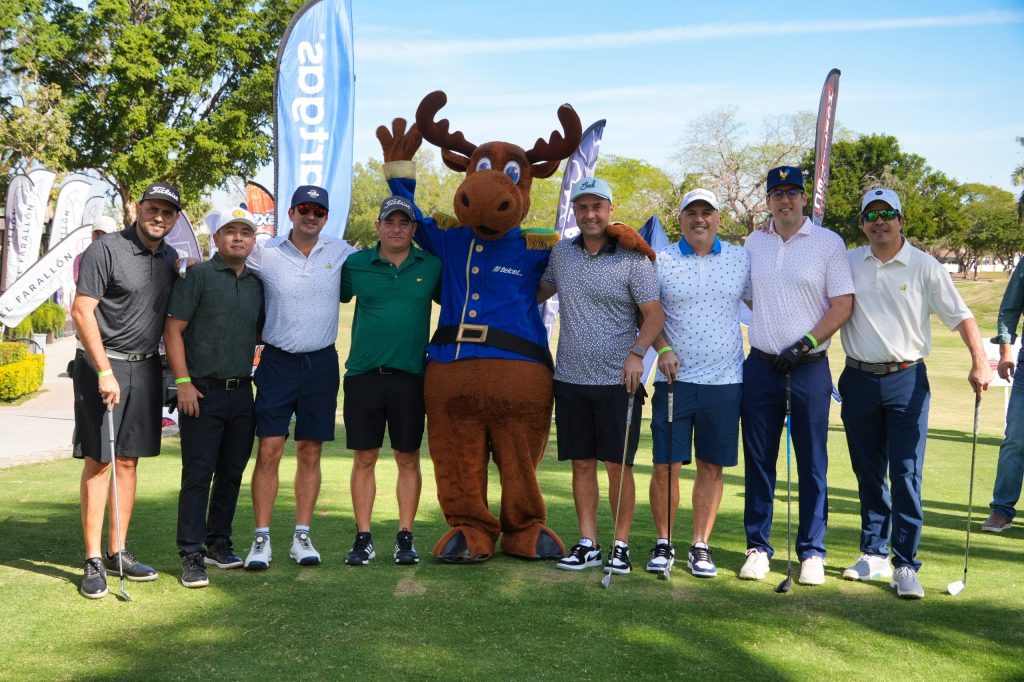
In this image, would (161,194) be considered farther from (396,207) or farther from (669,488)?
(669,488)

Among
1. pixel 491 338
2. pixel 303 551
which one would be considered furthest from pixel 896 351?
pixel 303 551

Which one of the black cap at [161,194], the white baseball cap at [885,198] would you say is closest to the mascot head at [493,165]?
the black cap at [161,194]

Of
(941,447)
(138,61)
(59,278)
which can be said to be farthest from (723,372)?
(138,61)

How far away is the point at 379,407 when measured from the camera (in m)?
5.58

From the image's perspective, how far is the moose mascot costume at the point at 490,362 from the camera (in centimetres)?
551

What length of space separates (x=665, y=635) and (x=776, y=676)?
58cm

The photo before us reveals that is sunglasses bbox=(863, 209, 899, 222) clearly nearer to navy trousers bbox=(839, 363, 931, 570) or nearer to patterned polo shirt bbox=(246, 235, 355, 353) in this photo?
navy trousers bbox=(839, 363, 931, 570)

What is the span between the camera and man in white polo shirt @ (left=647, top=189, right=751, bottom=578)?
5.37 meters

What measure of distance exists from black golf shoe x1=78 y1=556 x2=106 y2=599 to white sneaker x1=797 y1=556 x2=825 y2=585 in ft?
11.5

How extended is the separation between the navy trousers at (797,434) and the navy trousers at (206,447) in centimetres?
269

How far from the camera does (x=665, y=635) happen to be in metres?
4.36

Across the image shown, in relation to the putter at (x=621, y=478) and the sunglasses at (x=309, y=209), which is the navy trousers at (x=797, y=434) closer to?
the putter at (x=621, y=478)

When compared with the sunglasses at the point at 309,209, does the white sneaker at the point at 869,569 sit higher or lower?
lower

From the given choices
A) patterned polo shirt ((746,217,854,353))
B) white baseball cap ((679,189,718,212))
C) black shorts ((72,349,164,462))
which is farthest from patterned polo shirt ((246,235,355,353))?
patterned polo shirt ((746,217,854,353))
